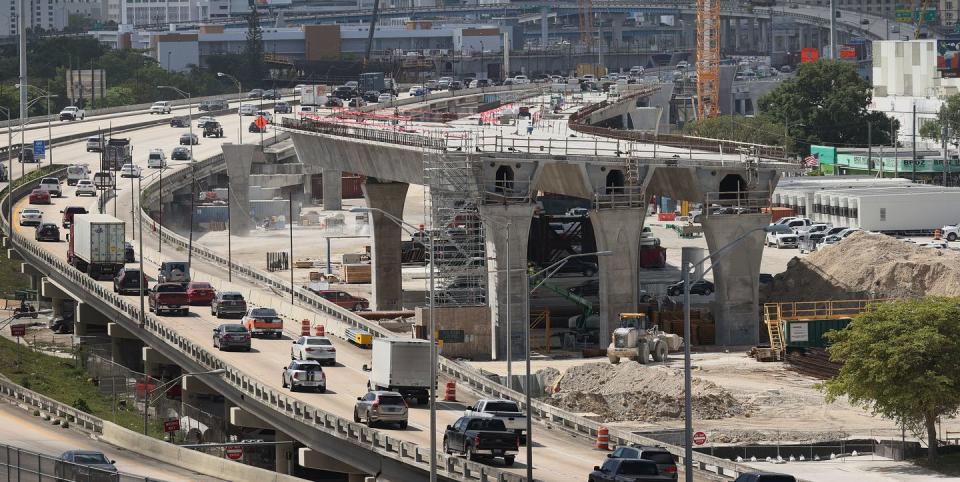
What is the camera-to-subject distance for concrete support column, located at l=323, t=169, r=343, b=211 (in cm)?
18250

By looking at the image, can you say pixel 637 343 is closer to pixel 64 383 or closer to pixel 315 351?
pixel 315 351

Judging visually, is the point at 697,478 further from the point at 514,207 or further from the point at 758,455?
the point at 514,207

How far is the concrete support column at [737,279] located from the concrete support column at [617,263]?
349 centimetres

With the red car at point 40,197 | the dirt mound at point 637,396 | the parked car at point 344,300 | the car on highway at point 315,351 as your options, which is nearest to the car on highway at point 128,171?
the red car at point 40,197

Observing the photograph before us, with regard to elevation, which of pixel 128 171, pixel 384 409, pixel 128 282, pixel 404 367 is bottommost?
pixel 384 409

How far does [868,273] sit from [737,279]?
9517mm

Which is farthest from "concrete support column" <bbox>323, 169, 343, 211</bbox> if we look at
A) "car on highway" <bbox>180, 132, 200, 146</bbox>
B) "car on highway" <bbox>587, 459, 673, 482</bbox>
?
"car on highway" <bbox>587, 459, 673, 482</bbox>

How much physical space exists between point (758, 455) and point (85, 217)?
5071cm

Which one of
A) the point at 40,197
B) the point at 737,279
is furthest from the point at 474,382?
the point at 40,197

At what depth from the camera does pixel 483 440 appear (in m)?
57.6

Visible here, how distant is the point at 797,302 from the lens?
97.3m

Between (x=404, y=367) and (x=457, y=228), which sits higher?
(x=457, y=228)

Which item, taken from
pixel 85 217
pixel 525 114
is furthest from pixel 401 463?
pixel 525 114

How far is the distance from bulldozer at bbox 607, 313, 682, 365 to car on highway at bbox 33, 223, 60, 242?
51011mm
